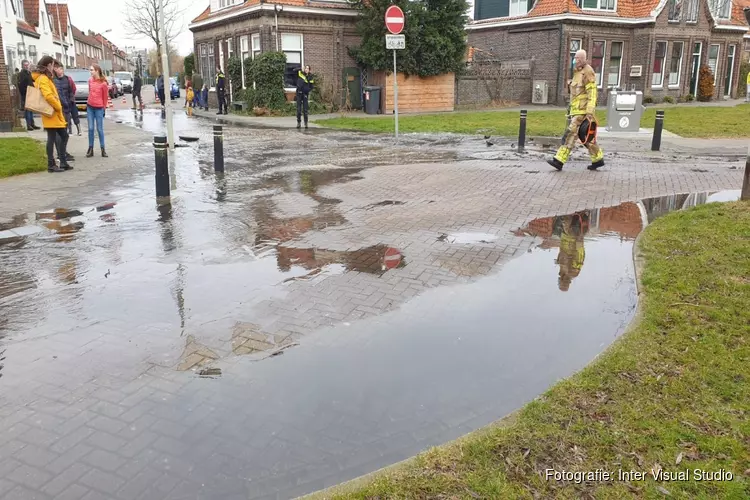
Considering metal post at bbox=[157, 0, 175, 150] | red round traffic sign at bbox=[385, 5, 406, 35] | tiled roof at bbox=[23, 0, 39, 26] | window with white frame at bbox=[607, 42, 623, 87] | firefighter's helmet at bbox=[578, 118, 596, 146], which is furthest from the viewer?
tiled roof at bbox=[23, 0, 39, 26]

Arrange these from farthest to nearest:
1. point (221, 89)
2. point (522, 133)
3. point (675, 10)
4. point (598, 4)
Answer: point (675, 10) < point (598, 4) < point (221, 89) < point (522, 133)

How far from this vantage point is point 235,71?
1203 inches

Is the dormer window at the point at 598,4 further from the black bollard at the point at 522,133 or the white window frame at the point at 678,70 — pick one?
the black bollard at the point at 522,133

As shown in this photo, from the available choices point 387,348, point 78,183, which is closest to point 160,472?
point 387,348

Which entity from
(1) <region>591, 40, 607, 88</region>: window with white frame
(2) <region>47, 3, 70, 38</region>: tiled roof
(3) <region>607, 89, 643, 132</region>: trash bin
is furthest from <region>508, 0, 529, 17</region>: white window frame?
(2) <region>47, 3, 70, 38</region>: tiled roof

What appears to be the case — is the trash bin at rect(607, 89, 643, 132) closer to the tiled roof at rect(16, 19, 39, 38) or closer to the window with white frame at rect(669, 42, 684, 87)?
the window with white frame at rect(669, 42, 684, 87)

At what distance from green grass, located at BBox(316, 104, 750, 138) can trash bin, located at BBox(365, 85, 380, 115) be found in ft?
7.85

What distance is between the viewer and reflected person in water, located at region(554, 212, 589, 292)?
256 inches

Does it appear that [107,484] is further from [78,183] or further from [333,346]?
[78,183]

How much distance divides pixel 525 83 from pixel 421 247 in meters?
29.5

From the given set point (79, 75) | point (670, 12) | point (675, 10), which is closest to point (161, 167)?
point (79, 75)

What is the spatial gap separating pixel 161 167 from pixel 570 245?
6.22m

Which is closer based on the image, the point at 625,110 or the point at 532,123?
the point at 625,110

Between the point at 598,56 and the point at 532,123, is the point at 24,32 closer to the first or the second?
the point at 532,123
